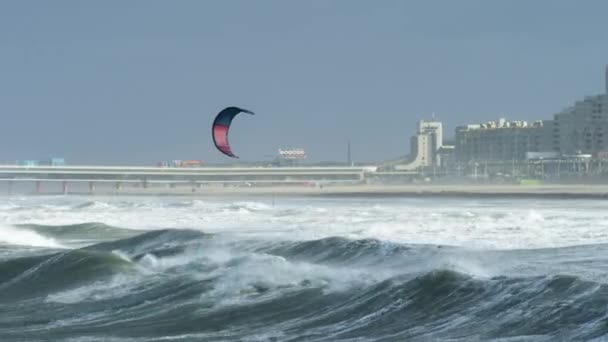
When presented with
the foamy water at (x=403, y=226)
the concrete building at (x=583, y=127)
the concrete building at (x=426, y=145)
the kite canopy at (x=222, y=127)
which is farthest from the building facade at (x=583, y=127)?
the kite canopy at (x=222, y=127)

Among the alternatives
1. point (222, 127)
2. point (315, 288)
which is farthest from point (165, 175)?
point (315, 288)

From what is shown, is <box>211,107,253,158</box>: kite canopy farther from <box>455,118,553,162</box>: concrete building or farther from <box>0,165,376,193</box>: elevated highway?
<box>455,118,553,162</box>: concrete building

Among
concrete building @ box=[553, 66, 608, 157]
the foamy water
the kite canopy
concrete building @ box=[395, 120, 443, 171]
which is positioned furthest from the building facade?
the kite canopy

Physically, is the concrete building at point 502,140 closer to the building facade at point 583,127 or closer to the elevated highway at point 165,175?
the building facade at point 583,127

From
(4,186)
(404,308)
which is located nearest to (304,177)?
(4,186)

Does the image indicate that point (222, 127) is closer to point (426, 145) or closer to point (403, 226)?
point (403, 226)
